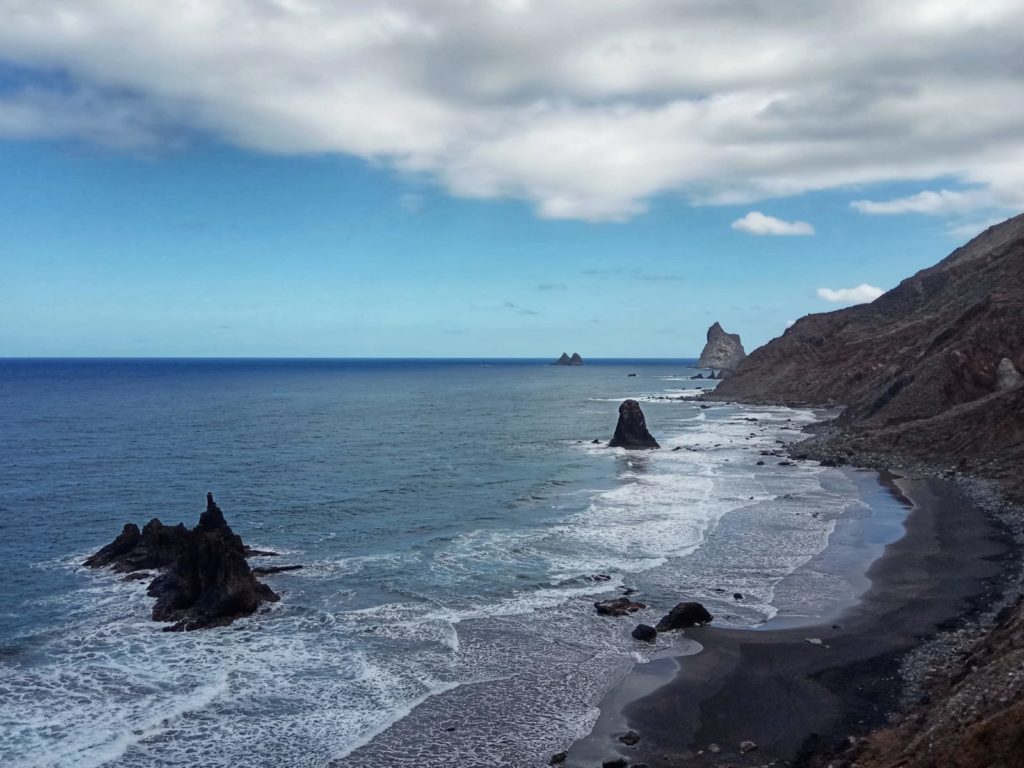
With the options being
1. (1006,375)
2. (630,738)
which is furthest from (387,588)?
(1006,375)

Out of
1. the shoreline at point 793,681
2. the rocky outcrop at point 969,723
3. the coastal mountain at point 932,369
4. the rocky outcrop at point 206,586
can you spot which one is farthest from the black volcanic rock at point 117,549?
the coastal mountain at point 932,369

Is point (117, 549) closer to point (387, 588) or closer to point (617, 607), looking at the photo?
point (387, 588)

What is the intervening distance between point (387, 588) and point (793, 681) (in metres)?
17.6

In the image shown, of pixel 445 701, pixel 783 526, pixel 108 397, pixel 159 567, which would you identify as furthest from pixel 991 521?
pixel 108 397

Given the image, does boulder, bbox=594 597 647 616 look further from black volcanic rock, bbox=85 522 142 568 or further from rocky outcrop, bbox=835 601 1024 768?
black volcanic rock, bbox=85 522 142 568

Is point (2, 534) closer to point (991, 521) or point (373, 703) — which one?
point (373, 703)

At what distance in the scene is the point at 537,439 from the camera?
296 ft

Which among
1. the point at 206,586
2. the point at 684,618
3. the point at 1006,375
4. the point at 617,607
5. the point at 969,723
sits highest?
the point at 1006,375

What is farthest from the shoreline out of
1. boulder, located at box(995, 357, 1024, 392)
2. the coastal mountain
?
boulder, located at box(995, 357, 1024, 392)

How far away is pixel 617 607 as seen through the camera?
1186 inches

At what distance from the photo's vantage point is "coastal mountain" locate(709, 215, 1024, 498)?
56.8 metres

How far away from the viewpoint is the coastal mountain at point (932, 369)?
56844mm

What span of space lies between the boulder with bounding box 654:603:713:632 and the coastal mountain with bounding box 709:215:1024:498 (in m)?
28.4

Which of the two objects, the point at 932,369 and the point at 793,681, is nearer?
the point at 793,681
